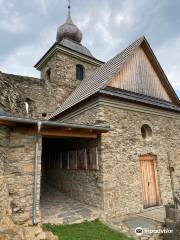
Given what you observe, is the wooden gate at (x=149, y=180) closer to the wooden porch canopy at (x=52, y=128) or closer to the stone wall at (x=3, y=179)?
the wooden porch canopy at (x=52, y=128)

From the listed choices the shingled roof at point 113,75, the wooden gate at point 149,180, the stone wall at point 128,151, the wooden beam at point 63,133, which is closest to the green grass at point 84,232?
the stone wall at point 128,151

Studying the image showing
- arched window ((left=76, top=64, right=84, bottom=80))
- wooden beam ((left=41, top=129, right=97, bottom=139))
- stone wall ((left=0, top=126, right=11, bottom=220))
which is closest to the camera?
stone wall ((left=0, top=126, right=11, bottom=220))

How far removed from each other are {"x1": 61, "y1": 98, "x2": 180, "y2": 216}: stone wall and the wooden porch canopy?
0.66 meters

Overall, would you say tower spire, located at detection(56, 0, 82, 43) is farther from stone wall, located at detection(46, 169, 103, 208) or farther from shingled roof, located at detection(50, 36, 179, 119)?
stone wall, located at detection(46, 169, 103, 208)

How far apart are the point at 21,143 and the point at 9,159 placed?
20.6 inches

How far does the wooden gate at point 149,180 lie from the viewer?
8336 millimetres

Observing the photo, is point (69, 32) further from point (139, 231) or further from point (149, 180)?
point (139, 231)

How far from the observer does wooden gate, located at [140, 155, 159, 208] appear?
834cm

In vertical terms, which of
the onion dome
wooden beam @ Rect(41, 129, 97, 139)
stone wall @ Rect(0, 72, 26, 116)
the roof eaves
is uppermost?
the onion dome

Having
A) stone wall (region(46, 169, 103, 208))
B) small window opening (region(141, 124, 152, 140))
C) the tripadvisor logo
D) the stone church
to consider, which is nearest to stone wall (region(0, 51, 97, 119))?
the stone church

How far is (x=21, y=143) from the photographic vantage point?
18.5ft

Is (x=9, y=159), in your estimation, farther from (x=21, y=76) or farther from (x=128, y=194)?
(x=21, y=76)

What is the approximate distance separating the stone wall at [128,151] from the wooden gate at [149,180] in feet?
0.68

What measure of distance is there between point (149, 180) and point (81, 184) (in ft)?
9.53
